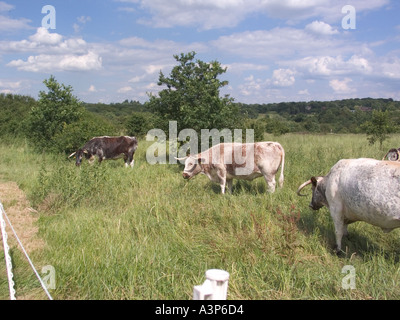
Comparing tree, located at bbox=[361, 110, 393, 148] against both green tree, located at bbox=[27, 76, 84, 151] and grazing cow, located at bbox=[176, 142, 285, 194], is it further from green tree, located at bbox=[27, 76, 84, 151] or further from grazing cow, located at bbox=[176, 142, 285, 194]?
green tree, located at bbox=[27, 76, 84, 151]

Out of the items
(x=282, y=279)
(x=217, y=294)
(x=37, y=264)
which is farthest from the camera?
(x=37, y=264)

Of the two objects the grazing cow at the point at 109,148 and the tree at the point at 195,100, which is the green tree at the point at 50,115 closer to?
the grazing cow at the point at 109,148

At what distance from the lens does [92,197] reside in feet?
23.5

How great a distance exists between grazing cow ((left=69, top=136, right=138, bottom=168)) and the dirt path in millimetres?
3510

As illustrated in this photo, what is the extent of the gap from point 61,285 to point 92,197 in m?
3.58

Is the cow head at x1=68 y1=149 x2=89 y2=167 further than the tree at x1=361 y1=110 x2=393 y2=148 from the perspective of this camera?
No

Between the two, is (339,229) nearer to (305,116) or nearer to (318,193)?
(318,193)

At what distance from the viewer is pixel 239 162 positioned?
25.6 feet

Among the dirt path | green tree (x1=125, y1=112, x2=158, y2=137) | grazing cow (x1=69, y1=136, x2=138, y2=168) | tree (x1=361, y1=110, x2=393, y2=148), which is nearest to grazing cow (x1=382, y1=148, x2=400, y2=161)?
the dirt path

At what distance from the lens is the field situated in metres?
3.61

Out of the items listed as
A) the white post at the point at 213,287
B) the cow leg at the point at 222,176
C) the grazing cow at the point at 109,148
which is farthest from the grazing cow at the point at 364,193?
the grazing cow at the point at 109,148

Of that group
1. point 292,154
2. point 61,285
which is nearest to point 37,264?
point 61,285
